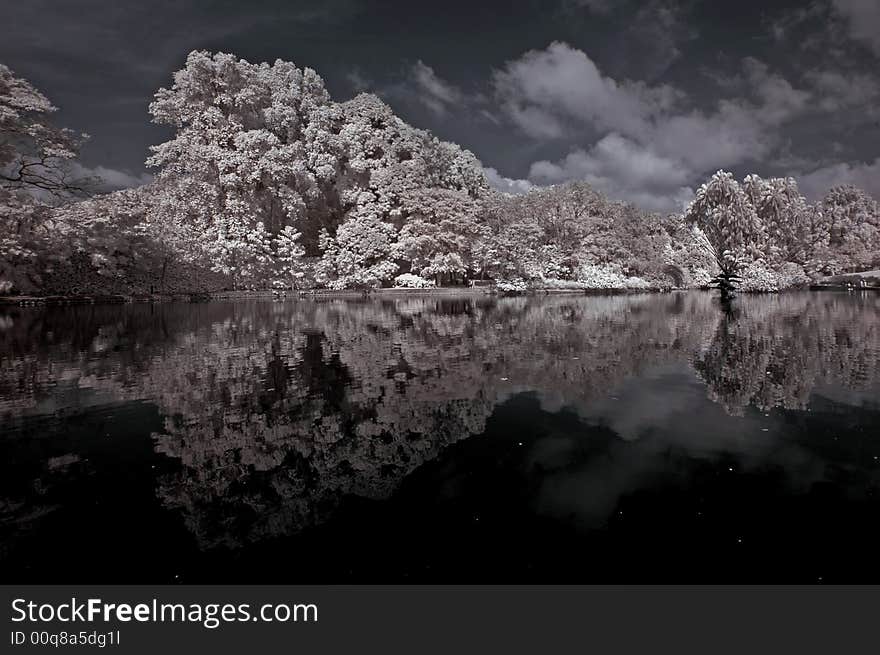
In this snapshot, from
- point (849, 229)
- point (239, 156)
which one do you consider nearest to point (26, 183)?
point (239, 156)

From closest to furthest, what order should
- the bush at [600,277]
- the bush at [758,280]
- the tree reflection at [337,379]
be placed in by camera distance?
the tree reflection at [337,379] → the bush at [758,280] → the bush at [600,277]

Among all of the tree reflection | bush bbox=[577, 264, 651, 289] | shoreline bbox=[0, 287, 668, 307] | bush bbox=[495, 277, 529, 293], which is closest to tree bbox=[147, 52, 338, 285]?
shoreline bbox=[0, 287, 668, 307]

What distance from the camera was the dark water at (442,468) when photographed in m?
4.46

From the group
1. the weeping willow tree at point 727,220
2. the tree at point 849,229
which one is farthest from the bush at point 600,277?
the tree at point 849,229

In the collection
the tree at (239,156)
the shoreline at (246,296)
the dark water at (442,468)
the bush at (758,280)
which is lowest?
the dark water at (442,468)

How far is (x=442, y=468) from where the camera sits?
648 centimetres

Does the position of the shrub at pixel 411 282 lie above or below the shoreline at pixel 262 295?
above

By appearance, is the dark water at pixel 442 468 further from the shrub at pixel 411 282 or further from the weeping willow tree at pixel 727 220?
the weeping willow tree at pixel 727 220

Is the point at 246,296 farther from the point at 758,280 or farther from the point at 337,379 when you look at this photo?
the point at 758,280

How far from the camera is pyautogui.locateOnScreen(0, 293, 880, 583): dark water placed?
14.6 ft

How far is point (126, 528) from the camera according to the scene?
200 inches
